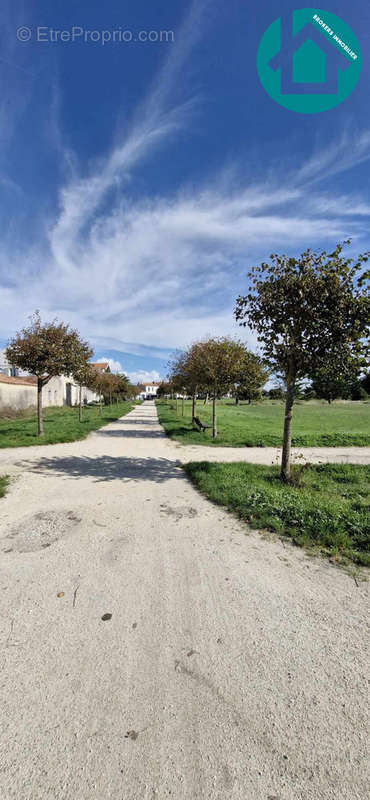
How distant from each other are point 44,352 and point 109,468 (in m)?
7.52

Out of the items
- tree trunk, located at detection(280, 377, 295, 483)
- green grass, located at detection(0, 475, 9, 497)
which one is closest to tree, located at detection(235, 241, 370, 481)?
tree trunk, located at detection(280, 377, 295, 483)

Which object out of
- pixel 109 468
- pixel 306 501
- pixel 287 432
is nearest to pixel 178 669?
pixel 306 501

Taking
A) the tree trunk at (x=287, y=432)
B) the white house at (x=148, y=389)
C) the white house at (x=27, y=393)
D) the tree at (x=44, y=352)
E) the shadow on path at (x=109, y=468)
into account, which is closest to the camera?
the tree trunk at (x=287, y=432)

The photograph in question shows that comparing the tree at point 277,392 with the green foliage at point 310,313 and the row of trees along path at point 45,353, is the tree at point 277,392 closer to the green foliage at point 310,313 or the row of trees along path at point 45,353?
the green foliage at point 310,313

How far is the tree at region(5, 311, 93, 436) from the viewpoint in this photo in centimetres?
1289

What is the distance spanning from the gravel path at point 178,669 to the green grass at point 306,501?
48 cm

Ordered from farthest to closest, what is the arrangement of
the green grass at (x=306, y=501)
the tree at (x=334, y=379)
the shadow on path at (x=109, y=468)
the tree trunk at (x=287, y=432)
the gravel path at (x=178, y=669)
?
the shadow on path at (x=109, y=468)
the tree trunk at (x=287, y=432)
the tree at (x=334, y=379)
the green grass at (x=306, y=501)
the gravel path at (x=178, y=669)

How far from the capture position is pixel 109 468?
8078 mm

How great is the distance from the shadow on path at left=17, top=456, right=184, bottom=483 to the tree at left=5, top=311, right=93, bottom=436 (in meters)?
4.65

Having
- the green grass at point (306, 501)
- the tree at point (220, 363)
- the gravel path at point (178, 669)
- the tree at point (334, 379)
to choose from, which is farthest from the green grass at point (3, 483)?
the tree at point (220, 363)

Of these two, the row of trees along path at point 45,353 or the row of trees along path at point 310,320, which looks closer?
the row of trees along path at point 310,320

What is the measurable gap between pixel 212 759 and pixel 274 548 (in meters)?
2.54

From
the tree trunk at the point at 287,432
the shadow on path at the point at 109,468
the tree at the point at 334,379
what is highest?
the tree at the point at 334,379

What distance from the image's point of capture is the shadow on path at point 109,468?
24.0ft
